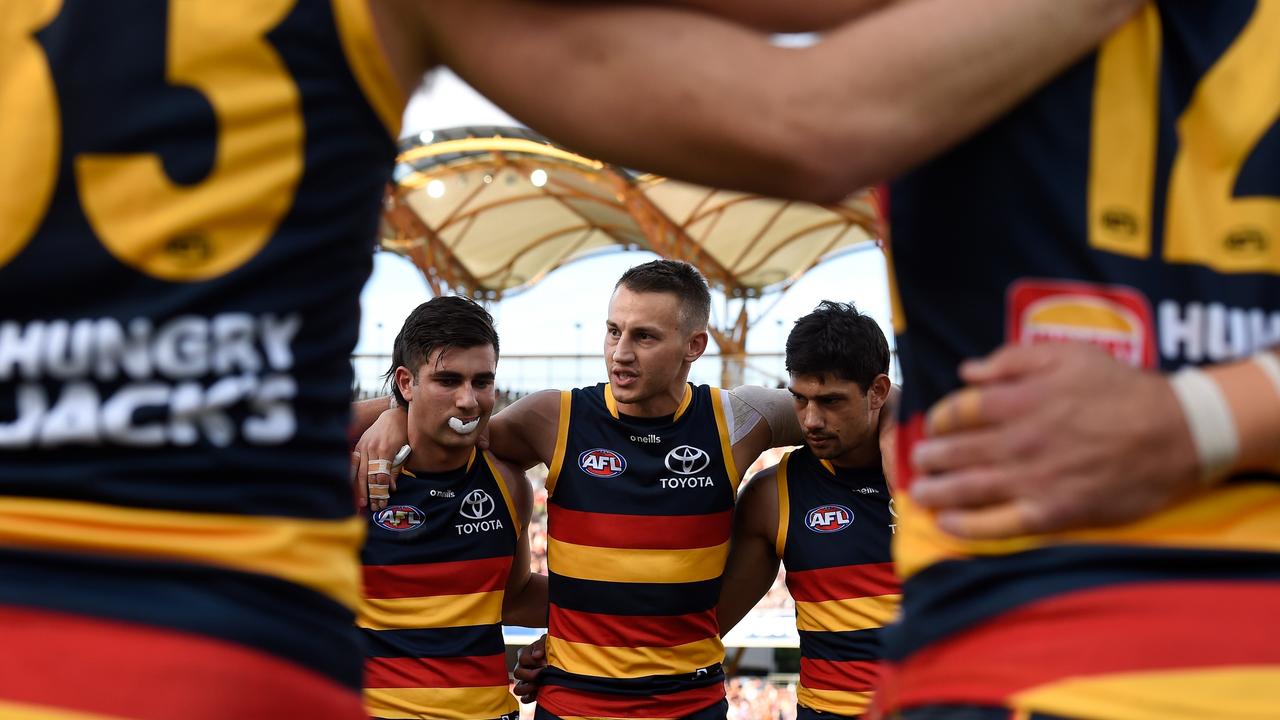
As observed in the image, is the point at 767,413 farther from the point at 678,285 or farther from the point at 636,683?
the point at 636,683

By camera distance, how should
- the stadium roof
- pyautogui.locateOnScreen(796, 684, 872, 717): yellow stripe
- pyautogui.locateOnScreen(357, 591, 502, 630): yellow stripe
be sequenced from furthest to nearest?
the stadium roof, pyautogui.locateOnScreen(796, 684, 872, 717): yellow stripe, pyautogui.locateOnScreen(357, 591, 502, 630): yellow stripe

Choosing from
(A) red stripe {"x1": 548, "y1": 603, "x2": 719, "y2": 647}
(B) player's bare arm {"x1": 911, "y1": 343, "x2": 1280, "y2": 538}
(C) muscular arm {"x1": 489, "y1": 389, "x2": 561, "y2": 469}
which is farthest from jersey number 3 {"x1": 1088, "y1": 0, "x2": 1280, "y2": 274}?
(C) muscular arm {"x1": 489, "y1": 389, "x2": 561, "y2": 469}

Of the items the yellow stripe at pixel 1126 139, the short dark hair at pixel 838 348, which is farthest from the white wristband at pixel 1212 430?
the short dark hair at pixel 838 348

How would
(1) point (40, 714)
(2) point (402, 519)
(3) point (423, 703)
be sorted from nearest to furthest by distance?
1. (1) point (40, 714)
2. (3) point (423, 703)
3. (2) point (402, 519)

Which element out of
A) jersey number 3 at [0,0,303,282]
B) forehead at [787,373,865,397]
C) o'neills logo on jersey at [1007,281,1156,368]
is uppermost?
forehead at [787,373,865,397]

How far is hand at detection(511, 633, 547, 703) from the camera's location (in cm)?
426

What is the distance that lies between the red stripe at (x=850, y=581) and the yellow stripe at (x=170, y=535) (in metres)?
3.70

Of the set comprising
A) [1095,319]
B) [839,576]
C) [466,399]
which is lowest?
[839,576]

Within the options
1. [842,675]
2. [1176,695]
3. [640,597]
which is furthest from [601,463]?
[1176,695]

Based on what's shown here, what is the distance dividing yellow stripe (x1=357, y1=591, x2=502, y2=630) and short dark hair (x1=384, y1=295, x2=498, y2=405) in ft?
3.04

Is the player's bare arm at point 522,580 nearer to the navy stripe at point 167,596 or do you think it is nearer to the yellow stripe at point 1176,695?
the navy stripe at point 167,596

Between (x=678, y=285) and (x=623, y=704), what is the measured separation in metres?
1.97

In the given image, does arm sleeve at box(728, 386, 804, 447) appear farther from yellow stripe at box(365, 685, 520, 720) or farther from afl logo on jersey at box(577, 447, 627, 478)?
yellow stripe at box(365, 685, 520, 720)

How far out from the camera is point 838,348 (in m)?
4.07
